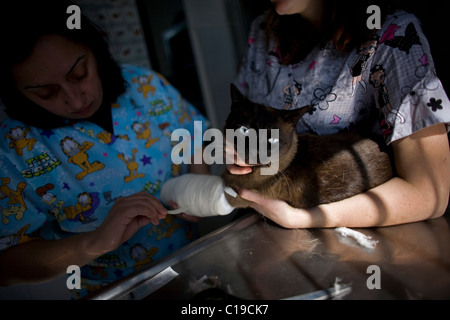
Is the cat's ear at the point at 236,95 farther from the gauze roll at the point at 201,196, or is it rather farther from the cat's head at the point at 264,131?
the gauze roll at the point at 201,196

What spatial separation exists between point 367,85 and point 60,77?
821 mm

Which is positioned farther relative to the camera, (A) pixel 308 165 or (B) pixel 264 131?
(A) pixel 308 165

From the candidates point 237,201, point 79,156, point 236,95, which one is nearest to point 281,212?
point 237,201

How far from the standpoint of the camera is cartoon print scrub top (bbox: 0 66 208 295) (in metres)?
0.74

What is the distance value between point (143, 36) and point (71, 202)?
1.50m

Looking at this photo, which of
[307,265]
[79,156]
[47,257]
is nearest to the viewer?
[307,265]

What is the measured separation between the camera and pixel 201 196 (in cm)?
81

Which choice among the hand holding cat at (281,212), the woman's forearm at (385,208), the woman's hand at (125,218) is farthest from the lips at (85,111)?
the woman's forearm at (385,208)

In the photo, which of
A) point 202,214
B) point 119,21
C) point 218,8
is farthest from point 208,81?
point 202,214

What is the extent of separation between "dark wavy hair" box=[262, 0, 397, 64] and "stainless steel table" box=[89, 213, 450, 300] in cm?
52

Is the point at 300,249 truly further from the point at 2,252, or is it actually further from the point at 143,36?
the point at 143,36

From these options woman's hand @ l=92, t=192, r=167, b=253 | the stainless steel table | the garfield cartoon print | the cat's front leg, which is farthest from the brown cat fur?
the garfield cartoon print

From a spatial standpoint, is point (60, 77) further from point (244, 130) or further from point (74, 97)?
point (244, 130)

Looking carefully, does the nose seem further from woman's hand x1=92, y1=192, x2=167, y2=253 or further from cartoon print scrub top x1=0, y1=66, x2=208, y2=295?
woman's hand x1=92, y1=192, x2=167, y2=253
